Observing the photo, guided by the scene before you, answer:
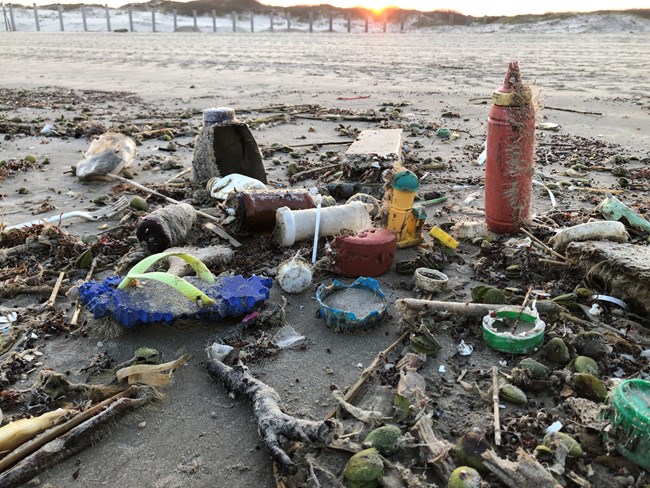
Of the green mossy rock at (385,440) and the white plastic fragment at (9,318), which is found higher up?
the green mossy rock at (385,440)

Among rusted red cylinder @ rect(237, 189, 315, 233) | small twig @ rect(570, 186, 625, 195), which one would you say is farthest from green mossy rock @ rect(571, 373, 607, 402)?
small twig @ rect(570, 186, 625, 195)

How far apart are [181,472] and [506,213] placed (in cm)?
328

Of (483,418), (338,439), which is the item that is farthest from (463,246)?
(338,439)

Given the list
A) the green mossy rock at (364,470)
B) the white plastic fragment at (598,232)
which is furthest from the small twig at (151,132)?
the green mossy rock at (364,470)

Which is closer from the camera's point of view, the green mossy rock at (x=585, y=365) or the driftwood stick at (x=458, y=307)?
the green mossy rock at (x=585, y=365)

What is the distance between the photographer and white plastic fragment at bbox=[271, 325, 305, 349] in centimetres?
310

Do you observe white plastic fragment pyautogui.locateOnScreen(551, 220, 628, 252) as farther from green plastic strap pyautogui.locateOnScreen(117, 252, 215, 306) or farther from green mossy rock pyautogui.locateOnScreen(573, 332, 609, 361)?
green plastic strap pyautogui.locateOnScreen(117, 252, 215, 306)

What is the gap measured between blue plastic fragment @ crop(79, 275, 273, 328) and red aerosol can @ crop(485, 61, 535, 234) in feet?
7.17

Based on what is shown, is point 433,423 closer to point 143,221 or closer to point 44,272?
point 143,221

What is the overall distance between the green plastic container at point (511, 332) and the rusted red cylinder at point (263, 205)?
201 cm

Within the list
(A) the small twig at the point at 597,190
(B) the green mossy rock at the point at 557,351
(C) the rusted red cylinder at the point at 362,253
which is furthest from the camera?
(A) the small twig at the point at 597,190

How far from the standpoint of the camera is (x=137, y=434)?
245 centimetres

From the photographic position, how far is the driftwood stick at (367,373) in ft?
8.55

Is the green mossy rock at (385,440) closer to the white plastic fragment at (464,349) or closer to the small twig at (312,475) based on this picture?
the small twig at (312,475)
